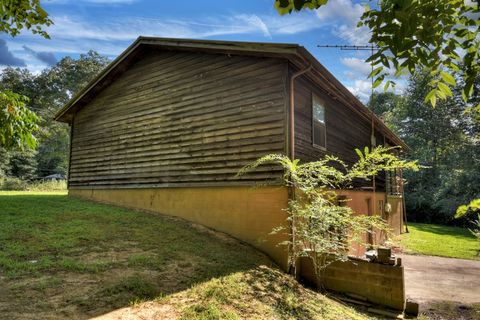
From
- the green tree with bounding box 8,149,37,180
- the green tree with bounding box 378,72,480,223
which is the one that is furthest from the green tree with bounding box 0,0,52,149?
the green tree with bounding box 8,149,37,180

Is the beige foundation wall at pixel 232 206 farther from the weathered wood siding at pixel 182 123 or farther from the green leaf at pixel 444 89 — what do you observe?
the green leaf at pixel 444 89

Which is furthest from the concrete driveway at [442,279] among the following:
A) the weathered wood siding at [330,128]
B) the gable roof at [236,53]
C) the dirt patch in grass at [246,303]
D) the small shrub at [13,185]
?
the small shrub at [13,185]

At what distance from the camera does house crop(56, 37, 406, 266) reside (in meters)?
7.88

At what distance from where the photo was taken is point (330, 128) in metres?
10.5

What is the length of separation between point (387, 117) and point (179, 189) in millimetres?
38890

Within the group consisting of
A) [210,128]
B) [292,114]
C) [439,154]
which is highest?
[439,154]

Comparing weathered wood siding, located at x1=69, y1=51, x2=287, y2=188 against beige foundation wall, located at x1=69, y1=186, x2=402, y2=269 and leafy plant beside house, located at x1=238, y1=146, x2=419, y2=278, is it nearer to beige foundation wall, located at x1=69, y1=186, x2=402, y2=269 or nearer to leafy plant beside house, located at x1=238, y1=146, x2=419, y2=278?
beige foundation wall, located at x1=69, y1=186, x2=402, y2=269

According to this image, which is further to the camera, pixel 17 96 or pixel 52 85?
pixel 52 85

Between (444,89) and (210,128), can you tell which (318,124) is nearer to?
(210,128)

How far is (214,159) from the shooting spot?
888 cm

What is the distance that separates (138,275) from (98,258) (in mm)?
1132

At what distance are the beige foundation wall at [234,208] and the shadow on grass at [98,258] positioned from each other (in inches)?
12.2

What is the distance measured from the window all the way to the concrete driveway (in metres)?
4.52

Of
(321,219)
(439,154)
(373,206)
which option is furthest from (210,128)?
A: (439,154)
